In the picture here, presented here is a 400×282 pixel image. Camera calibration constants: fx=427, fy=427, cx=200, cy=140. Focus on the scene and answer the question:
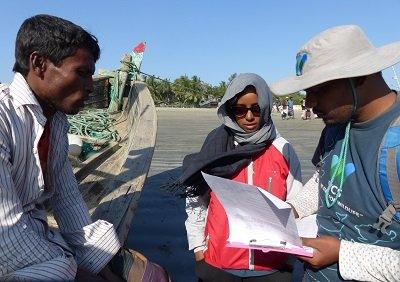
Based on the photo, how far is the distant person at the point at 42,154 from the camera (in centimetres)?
147

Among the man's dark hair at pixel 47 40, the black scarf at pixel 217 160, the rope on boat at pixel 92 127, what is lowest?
the rope on boat at pixel 92 127

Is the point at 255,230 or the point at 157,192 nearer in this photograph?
the point at 255,230

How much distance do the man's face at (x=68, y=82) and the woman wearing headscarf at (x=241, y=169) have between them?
0.66 meters

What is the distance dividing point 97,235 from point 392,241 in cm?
120

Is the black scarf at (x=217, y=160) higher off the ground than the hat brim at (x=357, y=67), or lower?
lower

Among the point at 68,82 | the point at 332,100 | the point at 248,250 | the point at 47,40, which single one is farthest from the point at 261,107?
the point at 47,40

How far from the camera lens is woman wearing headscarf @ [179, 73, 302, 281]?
6.40 feet

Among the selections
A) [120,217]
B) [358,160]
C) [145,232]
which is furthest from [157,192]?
[358,160]

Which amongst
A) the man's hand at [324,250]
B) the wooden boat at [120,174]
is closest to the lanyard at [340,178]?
the man's hand at [324,250]

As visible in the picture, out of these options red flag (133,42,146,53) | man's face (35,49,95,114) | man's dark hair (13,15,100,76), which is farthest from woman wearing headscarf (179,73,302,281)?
red flag (133,42,146,53)

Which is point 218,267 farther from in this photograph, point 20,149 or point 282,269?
point 20,149

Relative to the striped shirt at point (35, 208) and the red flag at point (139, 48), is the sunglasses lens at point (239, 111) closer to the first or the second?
the striped shirt at point (35, 208)

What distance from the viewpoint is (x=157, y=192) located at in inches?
226

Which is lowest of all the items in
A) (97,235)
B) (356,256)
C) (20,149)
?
(97,235)
